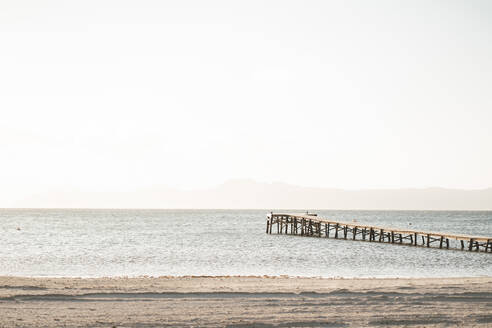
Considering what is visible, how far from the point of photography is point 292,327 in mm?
10453

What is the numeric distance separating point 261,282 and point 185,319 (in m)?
6.59

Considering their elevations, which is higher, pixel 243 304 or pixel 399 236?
pixel 243 304

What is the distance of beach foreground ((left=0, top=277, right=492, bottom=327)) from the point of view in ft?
36.0

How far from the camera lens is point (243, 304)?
42.4ft

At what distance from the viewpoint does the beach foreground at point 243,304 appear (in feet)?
36.0

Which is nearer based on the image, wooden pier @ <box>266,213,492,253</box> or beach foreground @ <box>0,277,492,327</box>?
beach foreground @ <box>0,277,492,327</box>

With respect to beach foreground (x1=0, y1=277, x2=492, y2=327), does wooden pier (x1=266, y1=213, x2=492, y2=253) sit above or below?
below

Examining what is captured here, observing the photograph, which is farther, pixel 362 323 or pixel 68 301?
pixel 68 301

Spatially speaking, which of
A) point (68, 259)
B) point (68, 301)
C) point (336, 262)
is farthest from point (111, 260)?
point (68, 301)

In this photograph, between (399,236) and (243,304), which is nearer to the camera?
(243,304)

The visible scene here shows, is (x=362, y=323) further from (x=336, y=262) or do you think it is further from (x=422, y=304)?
(x=336, y=262)

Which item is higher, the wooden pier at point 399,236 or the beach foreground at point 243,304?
the beach foreground at point 243,304

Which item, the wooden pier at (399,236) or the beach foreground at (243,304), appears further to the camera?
the wooden pier at (399,236)

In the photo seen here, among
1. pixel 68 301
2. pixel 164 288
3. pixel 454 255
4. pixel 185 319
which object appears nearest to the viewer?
pixel 185 319
